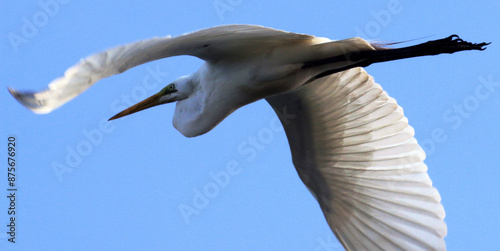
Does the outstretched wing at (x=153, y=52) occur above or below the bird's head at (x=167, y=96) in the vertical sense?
below

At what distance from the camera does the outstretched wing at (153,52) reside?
4074 millimetres

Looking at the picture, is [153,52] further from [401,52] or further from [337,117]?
[337,117]

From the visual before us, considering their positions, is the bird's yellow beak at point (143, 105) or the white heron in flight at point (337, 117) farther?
the bird's yellow beak at point (143, 105)

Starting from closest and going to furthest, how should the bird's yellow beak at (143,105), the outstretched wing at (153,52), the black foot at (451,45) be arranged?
the outstretched wing at (153,52), the black foot at (451,45), the bird's yellow beak at (143,105)

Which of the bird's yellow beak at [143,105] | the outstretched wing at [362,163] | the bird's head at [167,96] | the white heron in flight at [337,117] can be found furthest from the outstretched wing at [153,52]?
the outstretched wing at [362,163]

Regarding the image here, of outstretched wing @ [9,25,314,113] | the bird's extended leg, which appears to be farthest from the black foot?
outstretched wing @ [9,25,314,113]

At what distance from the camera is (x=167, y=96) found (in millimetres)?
6203

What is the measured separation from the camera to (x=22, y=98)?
407 centimetres

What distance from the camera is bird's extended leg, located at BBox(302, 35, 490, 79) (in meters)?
5.31

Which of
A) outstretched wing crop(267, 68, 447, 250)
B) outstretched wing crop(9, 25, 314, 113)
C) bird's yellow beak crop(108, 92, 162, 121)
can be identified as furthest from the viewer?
outstretched wing crop(267, 68, 447, 250)

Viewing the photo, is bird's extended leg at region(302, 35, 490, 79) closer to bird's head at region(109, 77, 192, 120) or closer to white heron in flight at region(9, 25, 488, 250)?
white heron in flight at region(9, 25, 488, 250)

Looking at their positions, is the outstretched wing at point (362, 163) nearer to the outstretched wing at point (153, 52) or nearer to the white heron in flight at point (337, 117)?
the white heron in flight at point (337, 117)

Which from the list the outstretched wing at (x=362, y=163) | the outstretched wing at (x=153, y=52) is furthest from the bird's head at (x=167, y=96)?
the outstretched wing at (x=362, y=163)

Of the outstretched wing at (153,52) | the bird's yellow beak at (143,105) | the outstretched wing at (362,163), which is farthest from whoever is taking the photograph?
the outstretched wing at (362,163)
